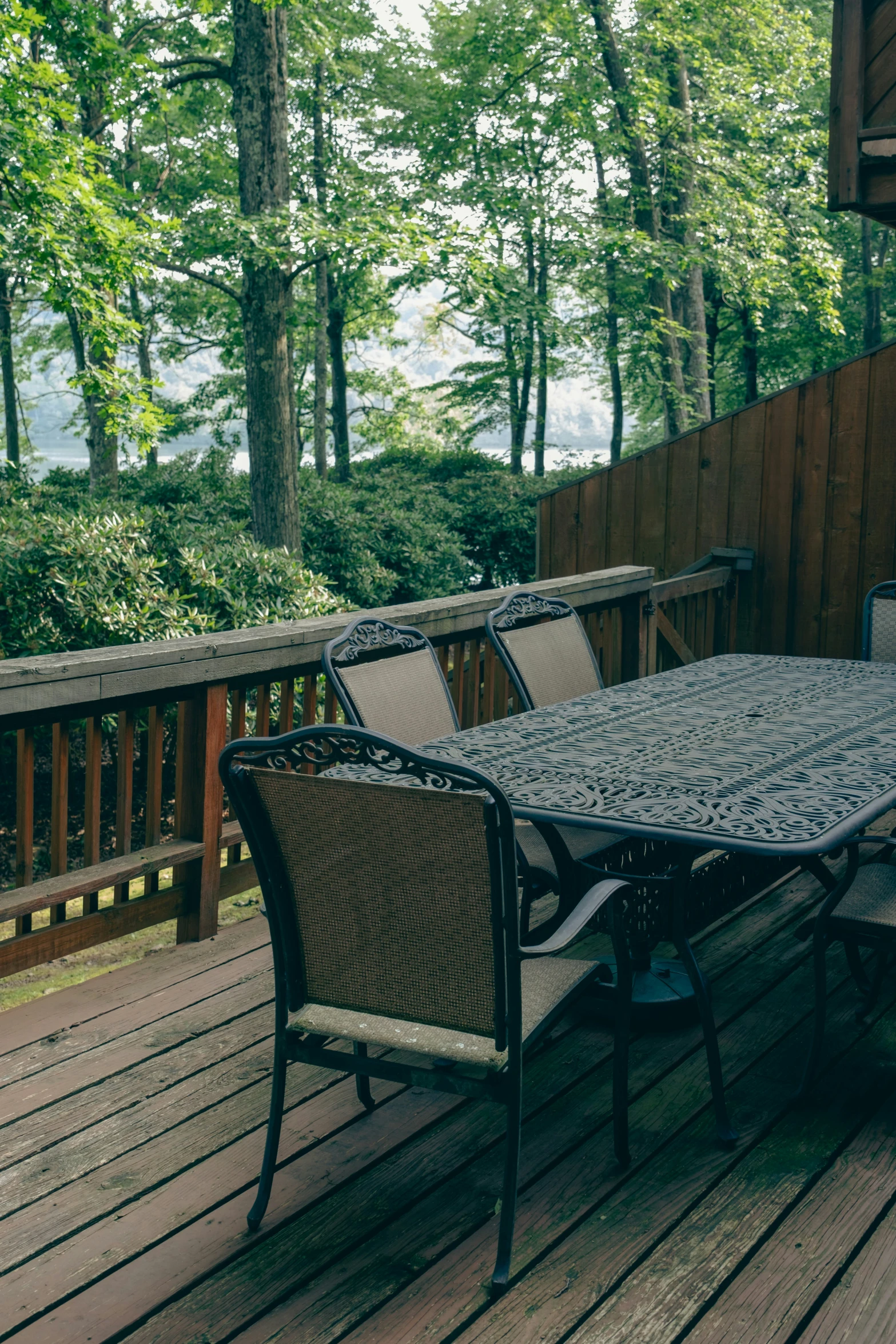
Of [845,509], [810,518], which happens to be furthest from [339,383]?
[845,509]

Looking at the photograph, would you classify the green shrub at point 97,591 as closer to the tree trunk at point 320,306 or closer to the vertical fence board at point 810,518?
the vertical fence board at point 810,518

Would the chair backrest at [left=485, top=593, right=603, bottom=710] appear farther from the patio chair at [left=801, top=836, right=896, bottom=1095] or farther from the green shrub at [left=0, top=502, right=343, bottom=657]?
the green shrub at [left=0, top=502, right=343, bottom=657]

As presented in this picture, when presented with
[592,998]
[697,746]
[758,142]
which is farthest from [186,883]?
[758,142]

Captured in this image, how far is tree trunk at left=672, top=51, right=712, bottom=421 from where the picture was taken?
44.3ft

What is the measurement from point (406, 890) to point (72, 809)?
4.34 metres

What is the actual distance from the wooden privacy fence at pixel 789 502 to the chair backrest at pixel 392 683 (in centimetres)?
375

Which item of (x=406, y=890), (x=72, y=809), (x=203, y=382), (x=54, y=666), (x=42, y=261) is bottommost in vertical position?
(x=72, y=809)

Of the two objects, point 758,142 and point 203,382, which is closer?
point 758,142

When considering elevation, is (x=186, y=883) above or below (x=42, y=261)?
below

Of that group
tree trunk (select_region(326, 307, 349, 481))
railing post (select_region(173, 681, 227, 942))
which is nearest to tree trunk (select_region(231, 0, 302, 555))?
railing post (select_region(173, 681, 227, 942))

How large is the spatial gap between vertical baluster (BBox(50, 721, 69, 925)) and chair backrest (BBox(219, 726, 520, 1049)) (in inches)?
44.5

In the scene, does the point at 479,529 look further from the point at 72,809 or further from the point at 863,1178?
the point at 863,1178

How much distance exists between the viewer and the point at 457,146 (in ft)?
51.8

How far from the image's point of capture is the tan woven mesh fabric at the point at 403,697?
289 cm
